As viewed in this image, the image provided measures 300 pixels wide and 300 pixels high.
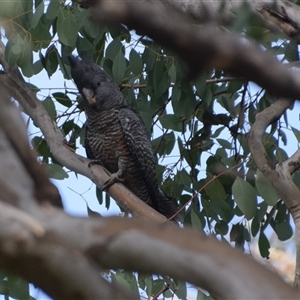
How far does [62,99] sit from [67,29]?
70 centimetres

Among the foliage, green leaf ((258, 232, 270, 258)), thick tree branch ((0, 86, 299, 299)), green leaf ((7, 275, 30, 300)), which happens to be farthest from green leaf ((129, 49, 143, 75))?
thick tree branch ((0, 86, 299, 299))

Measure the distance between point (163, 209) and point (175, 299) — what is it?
0.58 m

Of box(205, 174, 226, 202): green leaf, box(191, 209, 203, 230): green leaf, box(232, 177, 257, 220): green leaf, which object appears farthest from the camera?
→ box(205, 174, 226, 202): green leaf

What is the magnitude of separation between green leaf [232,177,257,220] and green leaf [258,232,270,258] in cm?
51

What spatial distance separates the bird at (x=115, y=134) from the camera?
352cm

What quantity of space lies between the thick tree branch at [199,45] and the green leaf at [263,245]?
2.38 meters

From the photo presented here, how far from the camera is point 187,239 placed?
2.74ft

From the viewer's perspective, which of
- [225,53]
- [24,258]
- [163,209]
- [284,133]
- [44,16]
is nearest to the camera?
[225,53]

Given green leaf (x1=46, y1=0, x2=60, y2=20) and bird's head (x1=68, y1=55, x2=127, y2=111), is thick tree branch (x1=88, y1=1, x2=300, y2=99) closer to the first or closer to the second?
green leaf (x1=46, y1=0, x2=60, y2=20)

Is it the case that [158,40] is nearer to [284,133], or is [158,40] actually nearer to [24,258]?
[24,258]

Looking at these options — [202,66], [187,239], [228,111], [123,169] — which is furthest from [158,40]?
[123,169]

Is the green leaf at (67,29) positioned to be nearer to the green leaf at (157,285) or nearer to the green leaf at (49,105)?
the green leaf at (49,105)

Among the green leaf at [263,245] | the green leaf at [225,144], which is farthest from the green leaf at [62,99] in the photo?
the green leaf at [263,245]

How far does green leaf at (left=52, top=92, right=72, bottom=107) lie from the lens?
3279 mm
